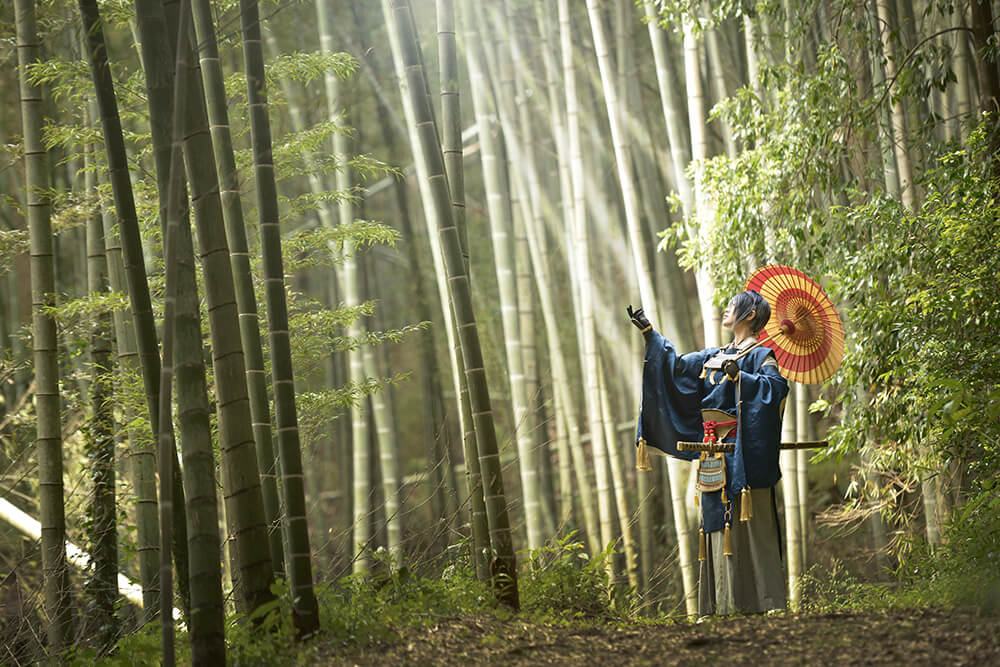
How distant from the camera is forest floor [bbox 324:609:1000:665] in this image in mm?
2348

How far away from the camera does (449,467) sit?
3.70 m

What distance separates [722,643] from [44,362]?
2.95 m

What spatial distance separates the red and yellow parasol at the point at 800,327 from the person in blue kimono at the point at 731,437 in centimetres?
9

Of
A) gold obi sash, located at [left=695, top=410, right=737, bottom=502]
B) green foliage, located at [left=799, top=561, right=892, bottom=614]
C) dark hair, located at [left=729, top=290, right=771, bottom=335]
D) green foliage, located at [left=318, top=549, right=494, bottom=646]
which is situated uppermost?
dark hair, located at [left=729, top=290, right=771, bottom=335]

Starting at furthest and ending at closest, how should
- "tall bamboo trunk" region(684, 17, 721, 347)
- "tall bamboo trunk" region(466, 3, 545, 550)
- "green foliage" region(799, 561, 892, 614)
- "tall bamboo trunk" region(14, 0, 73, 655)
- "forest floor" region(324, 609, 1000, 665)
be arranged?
"tall bamboo trunk" region(466, 3, 545, 550) → "tall bamboo trunk" region(684, 17, 721, 347) → "tall bamboo trunk" region(14, 0, 73, 655) → "green foliage" region(799, 561, 892, 614) → "forest floor" region(324, 609, 1000, 665)

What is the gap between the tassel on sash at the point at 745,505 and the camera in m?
3.24

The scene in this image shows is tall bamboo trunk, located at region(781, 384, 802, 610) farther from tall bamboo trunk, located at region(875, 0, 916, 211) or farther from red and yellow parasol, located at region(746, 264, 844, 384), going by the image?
red and yellow parasol, located at region(746, 264, 844, 384)

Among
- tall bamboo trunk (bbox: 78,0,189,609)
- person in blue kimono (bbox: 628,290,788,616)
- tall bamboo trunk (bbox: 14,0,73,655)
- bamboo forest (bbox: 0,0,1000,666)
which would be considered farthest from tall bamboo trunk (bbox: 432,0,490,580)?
tall bamboo trunk (bbox: 14,0,73,655)

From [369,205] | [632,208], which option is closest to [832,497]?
[632,208]

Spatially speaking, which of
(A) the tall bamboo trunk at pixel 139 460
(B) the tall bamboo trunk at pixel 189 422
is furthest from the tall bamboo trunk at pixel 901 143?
(A) the tall bamboo trunk at pixel 139 460

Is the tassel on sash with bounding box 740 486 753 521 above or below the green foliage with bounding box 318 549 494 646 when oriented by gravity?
above

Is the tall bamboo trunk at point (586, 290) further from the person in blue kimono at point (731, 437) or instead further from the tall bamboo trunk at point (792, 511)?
the person in blue kimono at point (731, 437)

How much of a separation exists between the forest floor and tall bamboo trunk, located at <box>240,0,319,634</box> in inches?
8.5

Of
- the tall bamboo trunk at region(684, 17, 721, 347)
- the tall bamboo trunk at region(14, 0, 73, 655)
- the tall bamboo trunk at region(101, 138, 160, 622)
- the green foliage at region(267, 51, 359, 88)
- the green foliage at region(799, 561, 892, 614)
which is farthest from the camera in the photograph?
the tall bamboo trunk at region(684, 17, 721, 347)
